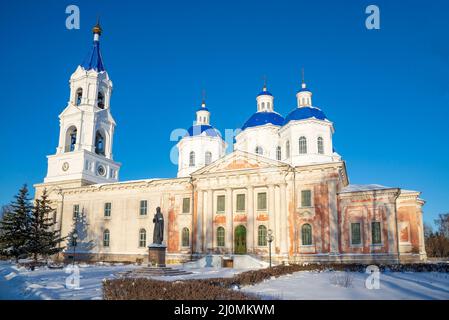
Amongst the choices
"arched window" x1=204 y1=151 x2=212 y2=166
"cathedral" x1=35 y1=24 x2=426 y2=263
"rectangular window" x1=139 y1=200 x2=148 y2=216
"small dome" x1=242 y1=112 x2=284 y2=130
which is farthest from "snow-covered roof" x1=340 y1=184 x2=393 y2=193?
"rectangular window" x1=139 y1=200 x2=148 y2=216

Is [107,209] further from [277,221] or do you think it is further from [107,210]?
[277,221]

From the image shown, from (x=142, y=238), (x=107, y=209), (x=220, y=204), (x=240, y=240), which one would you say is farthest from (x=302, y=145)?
(x=107, y=209)

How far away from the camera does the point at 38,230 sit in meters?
33.8

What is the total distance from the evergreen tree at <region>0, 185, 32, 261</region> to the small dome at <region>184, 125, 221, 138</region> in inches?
757

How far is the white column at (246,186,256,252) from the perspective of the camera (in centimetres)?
3356

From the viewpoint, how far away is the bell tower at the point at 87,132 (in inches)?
1695

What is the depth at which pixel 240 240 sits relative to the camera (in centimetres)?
3438

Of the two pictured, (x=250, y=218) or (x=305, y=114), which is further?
(x=305, y=114)

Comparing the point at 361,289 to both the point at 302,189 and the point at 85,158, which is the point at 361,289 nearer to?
the point at 302,189

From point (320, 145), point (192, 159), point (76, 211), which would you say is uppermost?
point (320, 145)

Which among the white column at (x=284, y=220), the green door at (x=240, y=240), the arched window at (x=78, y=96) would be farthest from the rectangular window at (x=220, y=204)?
the arched window at (x=78, y=96)

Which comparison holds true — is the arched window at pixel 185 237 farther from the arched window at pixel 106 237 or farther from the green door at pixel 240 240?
the arched window at pixel 106 237

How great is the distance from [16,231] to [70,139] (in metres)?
14.8
